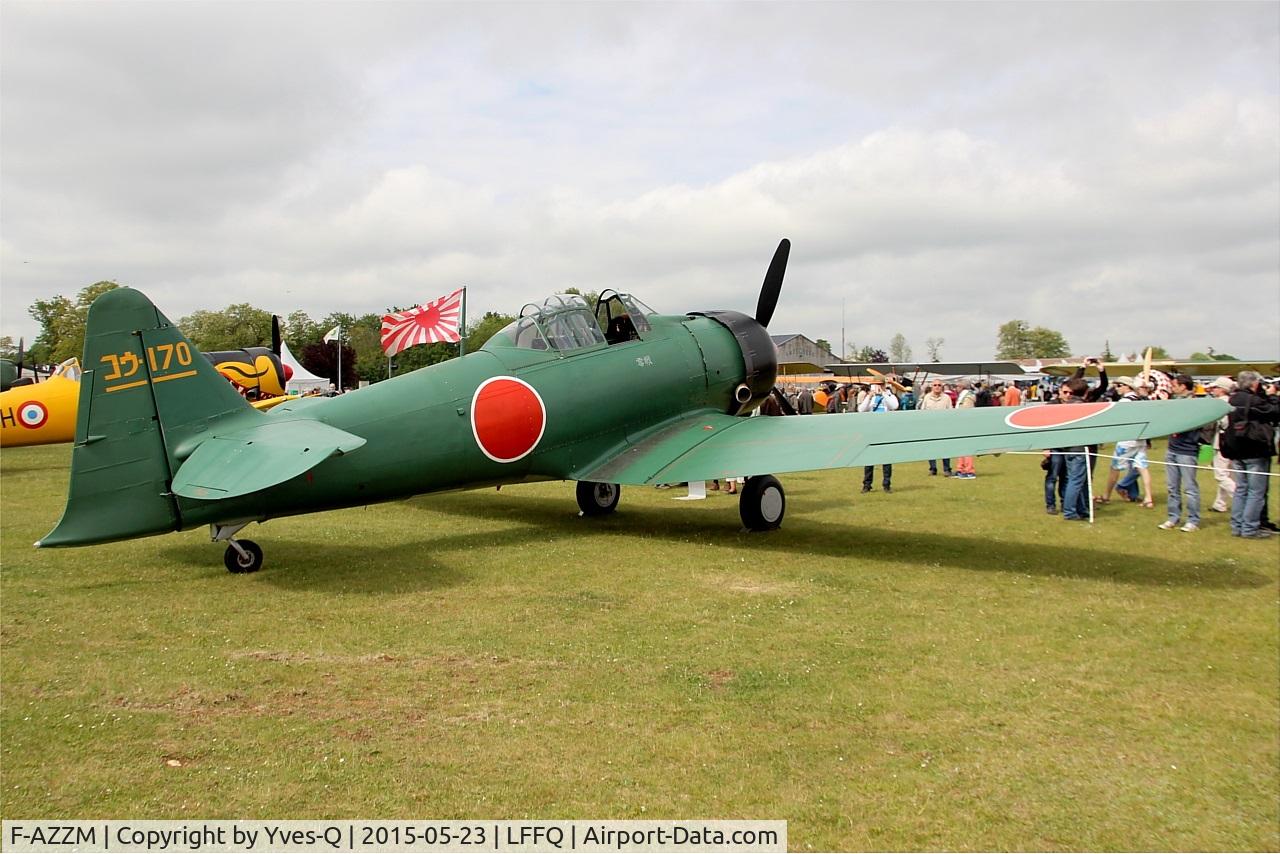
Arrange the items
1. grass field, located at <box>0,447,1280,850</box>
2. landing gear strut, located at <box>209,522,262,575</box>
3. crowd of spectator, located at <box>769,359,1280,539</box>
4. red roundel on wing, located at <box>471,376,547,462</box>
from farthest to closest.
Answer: crowd of spectator, located at <box>769,359,1280,539</box>
red roundel on wing, located at <box>471,376,547,462</box>
landing gear strut, located at <box>209,522,262,575</box>
grass field, located at <box>0,447,1280,850</box>

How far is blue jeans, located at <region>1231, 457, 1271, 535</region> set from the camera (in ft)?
31.2

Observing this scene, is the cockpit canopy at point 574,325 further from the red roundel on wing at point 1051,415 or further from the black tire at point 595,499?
the red roundel on wing at point 1051,415

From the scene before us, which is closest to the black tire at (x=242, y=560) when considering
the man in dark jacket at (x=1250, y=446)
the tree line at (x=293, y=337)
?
the man in dark jacket at (x=1250, y=446)

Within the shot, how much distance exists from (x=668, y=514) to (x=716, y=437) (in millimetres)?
1944

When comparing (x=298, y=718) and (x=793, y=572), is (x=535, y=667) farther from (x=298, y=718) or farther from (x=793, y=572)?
(x=793, y=572)

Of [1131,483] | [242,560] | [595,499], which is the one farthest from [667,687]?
[1131,483]

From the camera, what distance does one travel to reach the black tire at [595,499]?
1078cm

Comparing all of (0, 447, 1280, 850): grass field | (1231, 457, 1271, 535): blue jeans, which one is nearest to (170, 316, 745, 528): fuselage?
(0, 447, 1280, 850): grass field

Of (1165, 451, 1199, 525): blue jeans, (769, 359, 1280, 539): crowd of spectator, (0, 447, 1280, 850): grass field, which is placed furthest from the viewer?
(1165, 451, 1199, 525): blue jeans

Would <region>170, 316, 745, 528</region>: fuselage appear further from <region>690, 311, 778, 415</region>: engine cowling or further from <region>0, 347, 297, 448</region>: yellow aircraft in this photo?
Answer: <region>0, 347, 297, 448</region>: yellow aircraft

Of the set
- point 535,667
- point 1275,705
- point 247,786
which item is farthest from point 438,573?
point 1275,705

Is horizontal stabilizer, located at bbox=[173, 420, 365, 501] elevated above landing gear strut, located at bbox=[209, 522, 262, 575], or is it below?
above

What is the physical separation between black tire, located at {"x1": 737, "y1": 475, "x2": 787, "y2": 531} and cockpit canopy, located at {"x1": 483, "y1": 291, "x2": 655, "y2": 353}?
2.22 meters

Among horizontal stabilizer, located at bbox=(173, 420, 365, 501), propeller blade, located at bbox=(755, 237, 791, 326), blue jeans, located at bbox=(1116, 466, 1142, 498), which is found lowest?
blue jeans, located at bbox=(1116, 466, 1142, 498)
